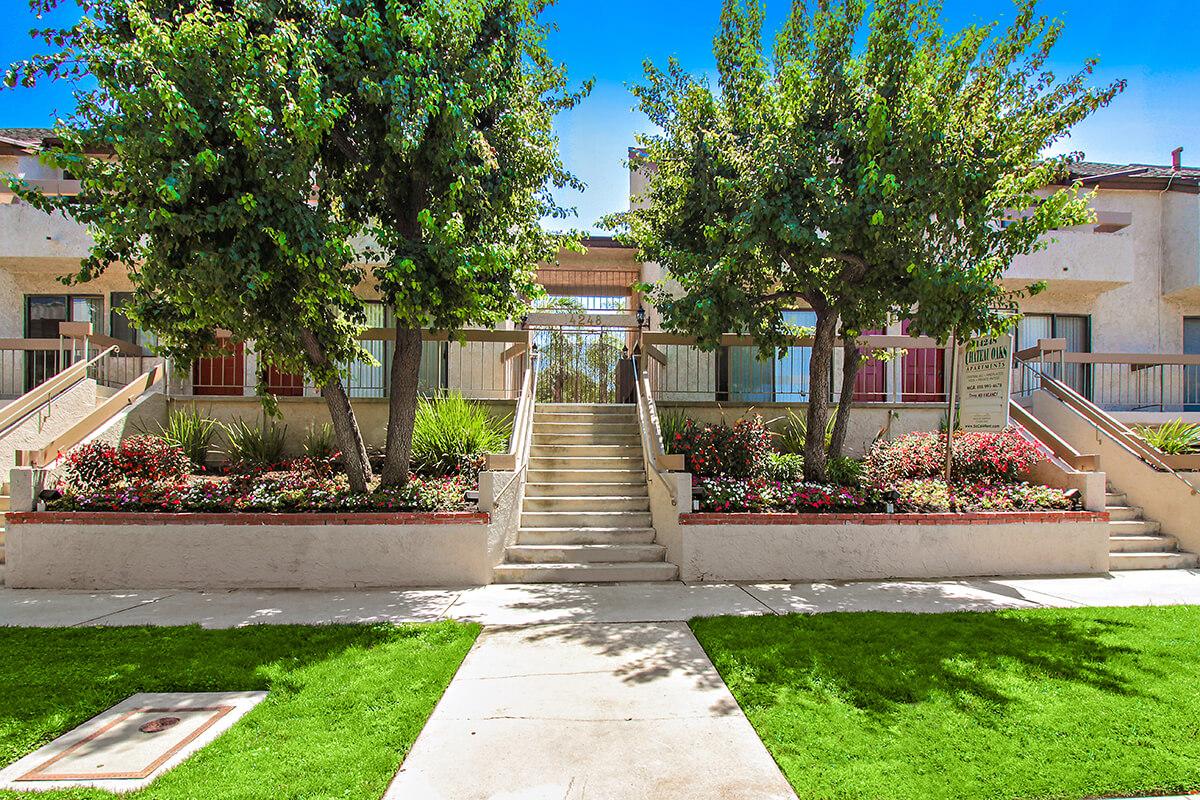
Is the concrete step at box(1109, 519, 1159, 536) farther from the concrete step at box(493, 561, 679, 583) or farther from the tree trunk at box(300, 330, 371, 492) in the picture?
the tree trunk at box(300, 330, 371, 492)

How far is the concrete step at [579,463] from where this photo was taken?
32.4 ft

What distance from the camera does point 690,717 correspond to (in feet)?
12.8

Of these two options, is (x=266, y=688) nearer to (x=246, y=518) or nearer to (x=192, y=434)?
(x=246, y=518)

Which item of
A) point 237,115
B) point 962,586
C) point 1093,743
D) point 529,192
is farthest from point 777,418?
point 237,115

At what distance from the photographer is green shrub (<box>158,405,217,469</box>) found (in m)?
9.92

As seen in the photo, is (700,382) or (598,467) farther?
(700,382)

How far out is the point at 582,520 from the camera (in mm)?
8711

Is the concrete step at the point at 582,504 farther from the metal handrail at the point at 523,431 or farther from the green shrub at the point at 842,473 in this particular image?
the green shrub at the point at 842,473

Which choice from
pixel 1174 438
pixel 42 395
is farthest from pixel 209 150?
pixel 1174 438

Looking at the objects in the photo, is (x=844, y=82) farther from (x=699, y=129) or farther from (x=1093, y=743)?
(x=1093, y=743)

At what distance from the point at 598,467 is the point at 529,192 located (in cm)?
435

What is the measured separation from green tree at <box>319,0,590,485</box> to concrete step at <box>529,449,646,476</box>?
221 cm

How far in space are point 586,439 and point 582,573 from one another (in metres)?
3.33

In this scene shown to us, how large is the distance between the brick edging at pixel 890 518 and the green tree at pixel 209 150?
5.13m
